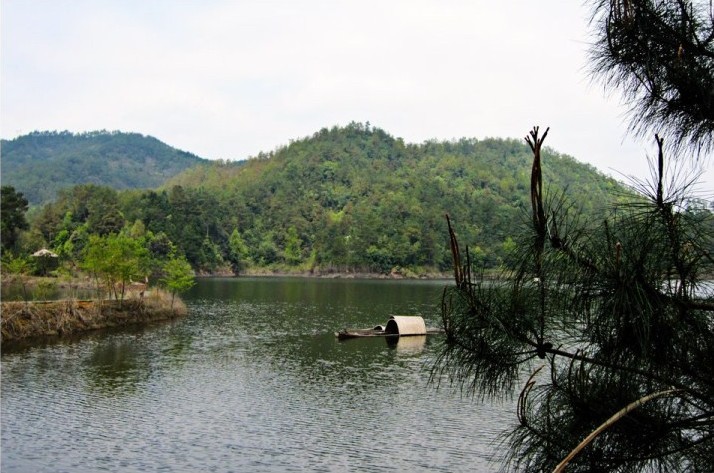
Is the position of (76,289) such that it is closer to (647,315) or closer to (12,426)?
(12,426)

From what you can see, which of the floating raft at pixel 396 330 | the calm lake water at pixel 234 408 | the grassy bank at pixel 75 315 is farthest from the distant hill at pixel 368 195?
the calm lake water at pixel 234 408

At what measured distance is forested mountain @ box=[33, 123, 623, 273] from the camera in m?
100

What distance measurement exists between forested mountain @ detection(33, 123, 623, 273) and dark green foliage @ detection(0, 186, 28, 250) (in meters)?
10.7

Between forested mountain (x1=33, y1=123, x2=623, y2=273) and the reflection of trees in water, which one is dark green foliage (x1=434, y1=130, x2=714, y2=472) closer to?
the reflection of trees in water

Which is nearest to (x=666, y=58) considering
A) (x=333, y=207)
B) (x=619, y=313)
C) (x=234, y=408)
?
(x=619, y=313)

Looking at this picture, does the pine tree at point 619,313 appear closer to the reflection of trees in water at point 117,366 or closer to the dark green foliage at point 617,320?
the dark green foliage at point 617,320

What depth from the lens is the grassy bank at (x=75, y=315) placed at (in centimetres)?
3002

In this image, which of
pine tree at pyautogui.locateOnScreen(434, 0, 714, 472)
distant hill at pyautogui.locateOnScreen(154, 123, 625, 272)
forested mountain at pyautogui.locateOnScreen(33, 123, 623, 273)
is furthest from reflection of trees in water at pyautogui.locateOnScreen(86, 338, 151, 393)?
distant hill at pyautogui.locateOnScreen(154, 123, 625, 272)

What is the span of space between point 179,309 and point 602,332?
4119 cm

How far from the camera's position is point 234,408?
66.3ft

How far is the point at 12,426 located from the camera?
55.8 ft

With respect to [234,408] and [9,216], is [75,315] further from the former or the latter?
[9,216]

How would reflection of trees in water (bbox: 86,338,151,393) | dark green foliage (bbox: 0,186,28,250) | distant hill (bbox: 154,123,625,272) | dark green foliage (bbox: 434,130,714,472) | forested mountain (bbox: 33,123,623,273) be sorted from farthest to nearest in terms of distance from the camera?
distant hill (bbox: 154,123,625,272) → forested mountain (bbox: 33,123,623,273) → dark green foliage (bbox: 0,186,28,250) → reflection of trees in water (bbox: 86,338,151,393) → dark green foliage (bbox: 434,130,714,472)

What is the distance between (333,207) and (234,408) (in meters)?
118
